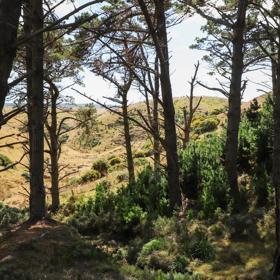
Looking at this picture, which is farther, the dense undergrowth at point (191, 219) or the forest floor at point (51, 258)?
the dense undergrowth at point (191, 219)

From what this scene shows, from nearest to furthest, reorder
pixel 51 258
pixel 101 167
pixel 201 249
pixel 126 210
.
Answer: pixel 51 258 < pixel 201 249 < pixel 126 210 < pixel 101 167

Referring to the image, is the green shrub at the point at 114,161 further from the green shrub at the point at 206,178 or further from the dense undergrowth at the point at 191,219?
the green shrub at the point at 206,178

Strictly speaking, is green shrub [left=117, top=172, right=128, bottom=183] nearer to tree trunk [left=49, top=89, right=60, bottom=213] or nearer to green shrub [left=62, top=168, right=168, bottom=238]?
tree trunk [left=49, top=89, right=60, bottom=213]

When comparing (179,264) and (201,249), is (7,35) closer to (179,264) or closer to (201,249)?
(179,264)

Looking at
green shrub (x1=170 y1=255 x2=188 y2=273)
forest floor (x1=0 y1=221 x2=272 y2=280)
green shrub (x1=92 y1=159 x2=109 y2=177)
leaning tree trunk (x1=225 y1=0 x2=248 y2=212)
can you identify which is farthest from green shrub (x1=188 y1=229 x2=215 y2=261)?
green shrub (x1=92 y1=159 x2=109 y2=177)

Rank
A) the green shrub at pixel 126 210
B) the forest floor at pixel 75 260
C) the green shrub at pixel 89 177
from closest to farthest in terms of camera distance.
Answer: the forest floor at pixel 75 260 → the green shrub at pixel 126 210 → the green shrub at pixel 89 177

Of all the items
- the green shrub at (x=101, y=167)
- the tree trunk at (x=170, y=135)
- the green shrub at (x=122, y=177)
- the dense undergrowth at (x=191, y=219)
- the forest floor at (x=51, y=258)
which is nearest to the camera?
the forest floor at (x=51, y=258)

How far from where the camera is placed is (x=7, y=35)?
5.53 ft

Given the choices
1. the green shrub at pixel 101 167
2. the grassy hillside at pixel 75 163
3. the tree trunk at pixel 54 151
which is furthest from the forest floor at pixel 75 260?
the green shrub at pixel 101 167

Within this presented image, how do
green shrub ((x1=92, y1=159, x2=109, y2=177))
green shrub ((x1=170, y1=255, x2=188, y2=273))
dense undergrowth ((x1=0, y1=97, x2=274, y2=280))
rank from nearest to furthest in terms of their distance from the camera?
green shrub ((x1=170, y1=255, x2=188, y2=273)), dense undergrowth ((x1=0, y1=97, x2=274, y2=280)), green shrub ((x1=92, y1=159, x2=109, y2=177))

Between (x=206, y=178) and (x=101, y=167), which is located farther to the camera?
(x=101, y=167)

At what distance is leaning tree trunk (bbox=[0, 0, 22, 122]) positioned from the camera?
1.65 m

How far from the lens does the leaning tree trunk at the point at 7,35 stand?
1.65 m

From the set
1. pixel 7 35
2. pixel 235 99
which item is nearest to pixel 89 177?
pixel 235 99
